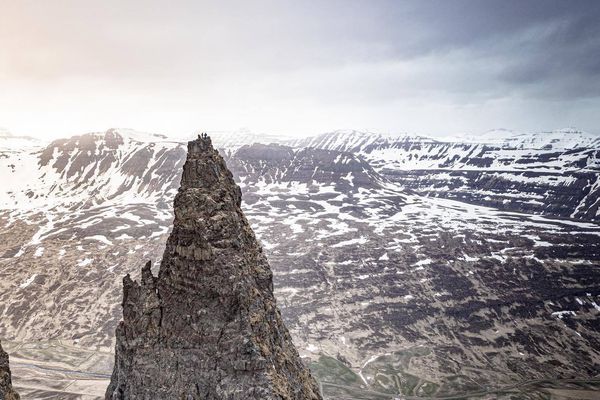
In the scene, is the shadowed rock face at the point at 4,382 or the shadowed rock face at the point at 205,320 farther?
the shadowed rock face at the point at 205,320

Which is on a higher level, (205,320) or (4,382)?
(205,320)

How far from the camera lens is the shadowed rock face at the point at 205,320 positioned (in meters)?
27.8

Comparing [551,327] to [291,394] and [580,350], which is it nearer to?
[580,350]

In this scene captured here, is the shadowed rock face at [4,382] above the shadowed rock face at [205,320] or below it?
below

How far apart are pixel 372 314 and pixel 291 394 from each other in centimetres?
17084

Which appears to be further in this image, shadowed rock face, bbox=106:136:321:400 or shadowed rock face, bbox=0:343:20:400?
shadowed rock face, bbox=106:136:321:400

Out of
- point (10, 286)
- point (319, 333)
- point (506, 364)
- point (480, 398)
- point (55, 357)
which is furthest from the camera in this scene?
point (10, 286)

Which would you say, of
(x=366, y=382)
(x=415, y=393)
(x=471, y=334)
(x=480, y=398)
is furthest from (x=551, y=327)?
(x=366, y=382)

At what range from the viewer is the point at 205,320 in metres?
28.9

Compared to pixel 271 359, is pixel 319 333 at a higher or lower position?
lower

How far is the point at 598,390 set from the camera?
142 m

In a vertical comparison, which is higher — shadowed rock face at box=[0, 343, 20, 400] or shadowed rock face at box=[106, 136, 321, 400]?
shadowed rock face at box=[106, 136, 321, 400]

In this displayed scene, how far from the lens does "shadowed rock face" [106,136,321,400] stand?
2777cm

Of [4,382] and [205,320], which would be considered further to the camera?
[205,320]
